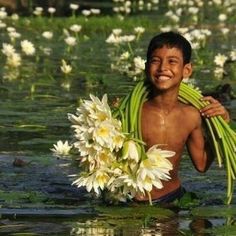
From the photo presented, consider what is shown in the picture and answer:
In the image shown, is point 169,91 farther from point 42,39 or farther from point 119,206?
point 42,39

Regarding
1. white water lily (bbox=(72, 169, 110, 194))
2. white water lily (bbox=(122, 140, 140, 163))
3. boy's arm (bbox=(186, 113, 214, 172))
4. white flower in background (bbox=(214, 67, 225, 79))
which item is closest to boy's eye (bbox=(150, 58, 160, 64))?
boy's arm (bbox=(186, 113, 214, 172))

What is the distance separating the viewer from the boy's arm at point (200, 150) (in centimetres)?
752

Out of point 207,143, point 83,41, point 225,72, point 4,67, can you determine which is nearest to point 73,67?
point 4,67

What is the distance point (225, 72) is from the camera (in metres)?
15.7

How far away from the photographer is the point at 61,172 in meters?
8.75

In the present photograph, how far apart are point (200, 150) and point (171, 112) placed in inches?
12.5

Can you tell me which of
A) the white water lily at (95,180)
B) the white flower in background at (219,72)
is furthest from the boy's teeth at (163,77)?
the white flower in background at (219,72)

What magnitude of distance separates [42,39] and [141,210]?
15440 mm

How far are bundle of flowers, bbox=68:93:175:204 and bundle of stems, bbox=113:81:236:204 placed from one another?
3.6 inches

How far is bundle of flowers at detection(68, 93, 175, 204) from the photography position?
670 cm

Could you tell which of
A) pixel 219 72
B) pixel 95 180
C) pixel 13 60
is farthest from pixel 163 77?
pixel 13 60

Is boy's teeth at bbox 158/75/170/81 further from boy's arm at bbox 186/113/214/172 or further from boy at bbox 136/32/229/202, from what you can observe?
boy's arm at bbox 186/113/214/172

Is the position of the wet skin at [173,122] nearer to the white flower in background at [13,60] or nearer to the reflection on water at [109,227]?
the reflection on water at [109,227]

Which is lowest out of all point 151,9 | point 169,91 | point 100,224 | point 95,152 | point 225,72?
point 100,224
